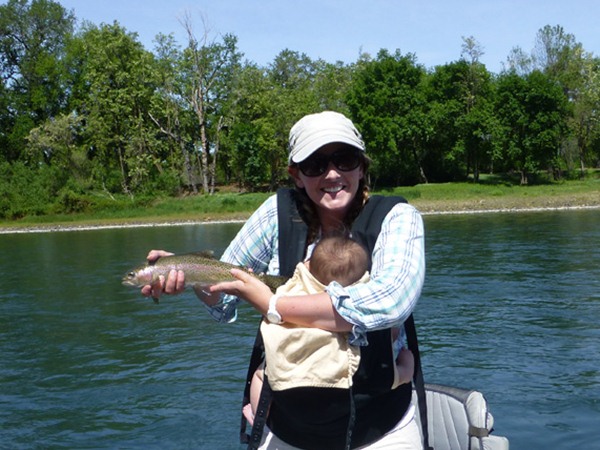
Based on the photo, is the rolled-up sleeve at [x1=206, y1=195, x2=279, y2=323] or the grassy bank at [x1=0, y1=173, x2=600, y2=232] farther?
the grassy bank at [x1=0, y1=173, x2=600, y2=232]

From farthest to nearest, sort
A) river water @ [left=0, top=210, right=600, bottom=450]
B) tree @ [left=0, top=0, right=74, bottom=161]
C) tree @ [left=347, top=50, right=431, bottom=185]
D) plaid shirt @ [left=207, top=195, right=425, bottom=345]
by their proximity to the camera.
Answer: tree @ [left=0, top=0, right=74, bottom=161], tree @ [left=347, top=50, right=431, bottom=185], river water @ [left=0, top=210, right=600, bottom=450], plaid shirt @ [left=207, top=195, right=425, bottom=345]

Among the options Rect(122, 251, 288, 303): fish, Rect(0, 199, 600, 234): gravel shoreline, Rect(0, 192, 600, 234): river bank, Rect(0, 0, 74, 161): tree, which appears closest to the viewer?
Rect(122, 251, 288, 303): fish

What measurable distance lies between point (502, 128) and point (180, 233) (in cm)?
2803

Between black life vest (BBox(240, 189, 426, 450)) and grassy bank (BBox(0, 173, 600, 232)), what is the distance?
44.6 metres

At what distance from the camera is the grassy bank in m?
47.6

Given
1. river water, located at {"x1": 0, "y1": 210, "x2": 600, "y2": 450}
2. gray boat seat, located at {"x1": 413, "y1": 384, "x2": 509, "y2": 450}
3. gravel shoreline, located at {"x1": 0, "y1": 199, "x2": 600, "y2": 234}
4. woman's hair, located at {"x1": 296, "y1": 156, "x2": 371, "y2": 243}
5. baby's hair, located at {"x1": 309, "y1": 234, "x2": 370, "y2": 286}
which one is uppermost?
woman's hair, located at {"x1": 296, "y1": 156, "x2": 371, "y2": 243}

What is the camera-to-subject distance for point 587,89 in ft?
197

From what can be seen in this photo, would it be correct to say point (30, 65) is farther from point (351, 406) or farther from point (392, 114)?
point (351, 406)

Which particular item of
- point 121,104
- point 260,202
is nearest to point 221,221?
point 260,202

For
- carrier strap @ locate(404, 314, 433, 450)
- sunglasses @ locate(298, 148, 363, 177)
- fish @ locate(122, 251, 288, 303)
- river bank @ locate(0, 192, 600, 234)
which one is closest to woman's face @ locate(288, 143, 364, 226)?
sunglasses @ locate(298, 148, 363, 177)

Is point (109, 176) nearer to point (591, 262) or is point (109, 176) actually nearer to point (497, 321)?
point (591, 262)

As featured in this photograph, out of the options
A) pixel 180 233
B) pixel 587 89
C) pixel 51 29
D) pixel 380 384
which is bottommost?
pixel 180 233

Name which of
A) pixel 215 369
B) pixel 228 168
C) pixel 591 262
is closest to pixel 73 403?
pixel 215 369

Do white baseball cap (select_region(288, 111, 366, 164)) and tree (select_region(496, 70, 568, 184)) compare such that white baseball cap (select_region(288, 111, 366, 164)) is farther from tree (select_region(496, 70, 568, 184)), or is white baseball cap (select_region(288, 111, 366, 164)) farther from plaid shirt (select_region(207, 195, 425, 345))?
tree (select_region(496, 70, 568, 184))
